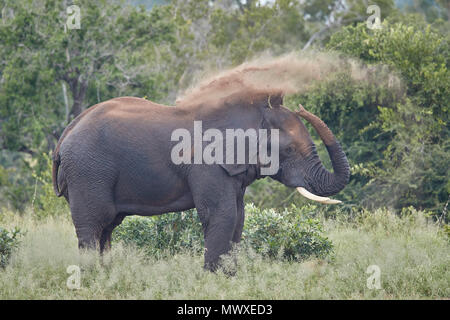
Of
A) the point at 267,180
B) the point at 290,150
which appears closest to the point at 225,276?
the point at 290,150

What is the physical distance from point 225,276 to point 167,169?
1.29 meters

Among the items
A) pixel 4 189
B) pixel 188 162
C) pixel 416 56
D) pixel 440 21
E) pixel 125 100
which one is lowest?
pixel 4 189

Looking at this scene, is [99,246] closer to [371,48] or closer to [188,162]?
[188,162]

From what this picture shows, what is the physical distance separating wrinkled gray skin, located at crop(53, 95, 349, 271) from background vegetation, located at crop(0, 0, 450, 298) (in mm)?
555

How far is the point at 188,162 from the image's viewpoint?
709cm

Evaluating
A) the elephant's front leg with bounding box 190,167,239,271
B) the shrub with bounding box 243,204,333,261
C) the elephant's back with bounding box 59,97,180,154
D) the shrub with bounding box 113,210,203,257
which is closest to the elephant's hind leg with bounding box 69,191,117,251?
the elephant's back with bounding box 59,97,180,154

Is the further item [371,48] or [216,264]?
[371,48]

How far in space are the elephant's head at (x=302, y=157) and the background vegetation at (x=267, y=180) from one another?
94cm

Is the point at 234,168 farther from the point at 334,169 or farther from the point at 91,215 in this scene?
the point at 91,215

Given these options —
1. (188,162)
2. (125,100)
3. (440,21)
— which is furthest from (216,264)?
(440,21)

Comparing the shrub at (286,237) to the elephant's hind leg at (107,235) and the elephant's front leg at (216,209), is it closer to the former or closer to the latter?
the elephant's front leg at (216,209)

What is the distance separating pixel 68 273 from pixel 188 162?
1.74 metres

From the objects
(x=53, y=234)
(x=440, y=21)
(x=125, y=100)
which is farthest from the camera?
(x=440, y=21)

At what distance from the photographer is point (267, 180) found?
1912 centimetres
